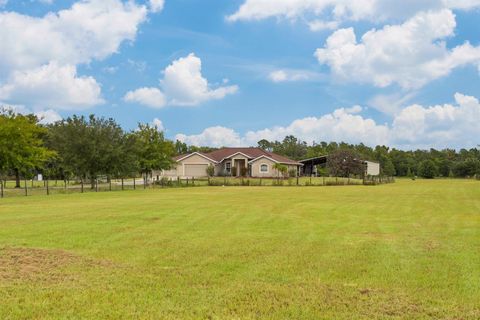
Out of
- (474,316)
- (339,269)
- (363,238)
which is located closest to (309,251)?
(339,269)

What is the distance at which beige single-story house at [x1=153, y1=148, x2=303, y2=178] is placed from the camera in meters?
63.1

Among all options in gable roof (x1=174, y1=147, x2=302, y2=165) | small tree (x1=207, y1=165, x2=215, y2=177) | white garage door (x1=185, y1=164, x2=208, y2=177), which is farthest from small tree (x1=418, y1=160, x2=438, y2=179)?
white garage door (x1=185, y1=164, x2=208, y2=177)

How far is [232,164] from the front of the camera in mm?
64062

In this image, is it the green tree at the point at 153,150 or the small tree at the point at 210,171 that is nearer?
the green tree at the point at 153,150

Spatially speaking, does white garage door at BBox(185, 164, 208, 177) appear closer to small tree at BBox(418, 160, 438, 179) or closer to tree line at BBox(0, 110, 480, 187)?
tree line at BBox(0, 110, 480, 187)

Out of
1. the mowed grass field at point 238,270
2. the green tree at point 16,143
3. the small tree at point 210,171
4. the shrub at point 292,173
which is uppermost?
the green tree at point 16,143

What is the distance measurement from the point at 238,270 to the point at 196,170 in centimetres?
5701

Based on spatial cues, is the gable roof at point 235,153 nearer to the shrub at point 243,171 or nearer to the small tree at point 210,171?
the shrub at point 243,171

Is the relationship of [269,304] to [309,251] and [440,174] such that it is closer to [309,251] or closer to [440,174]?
[309,251]

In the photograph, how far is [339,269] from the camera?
26.9 feet

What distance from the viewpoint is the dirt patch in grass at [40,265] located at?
24.7 feet

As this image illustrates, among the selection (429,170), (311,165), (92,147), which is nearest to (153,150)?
(92,147)

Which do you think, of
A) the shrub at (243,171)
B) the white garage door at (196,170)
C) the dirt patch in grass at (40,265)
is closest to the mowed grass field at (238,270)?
the dirt patch in grass at (40,265)

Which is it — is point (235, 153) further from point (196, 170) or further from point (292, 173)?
point (292, 173)
